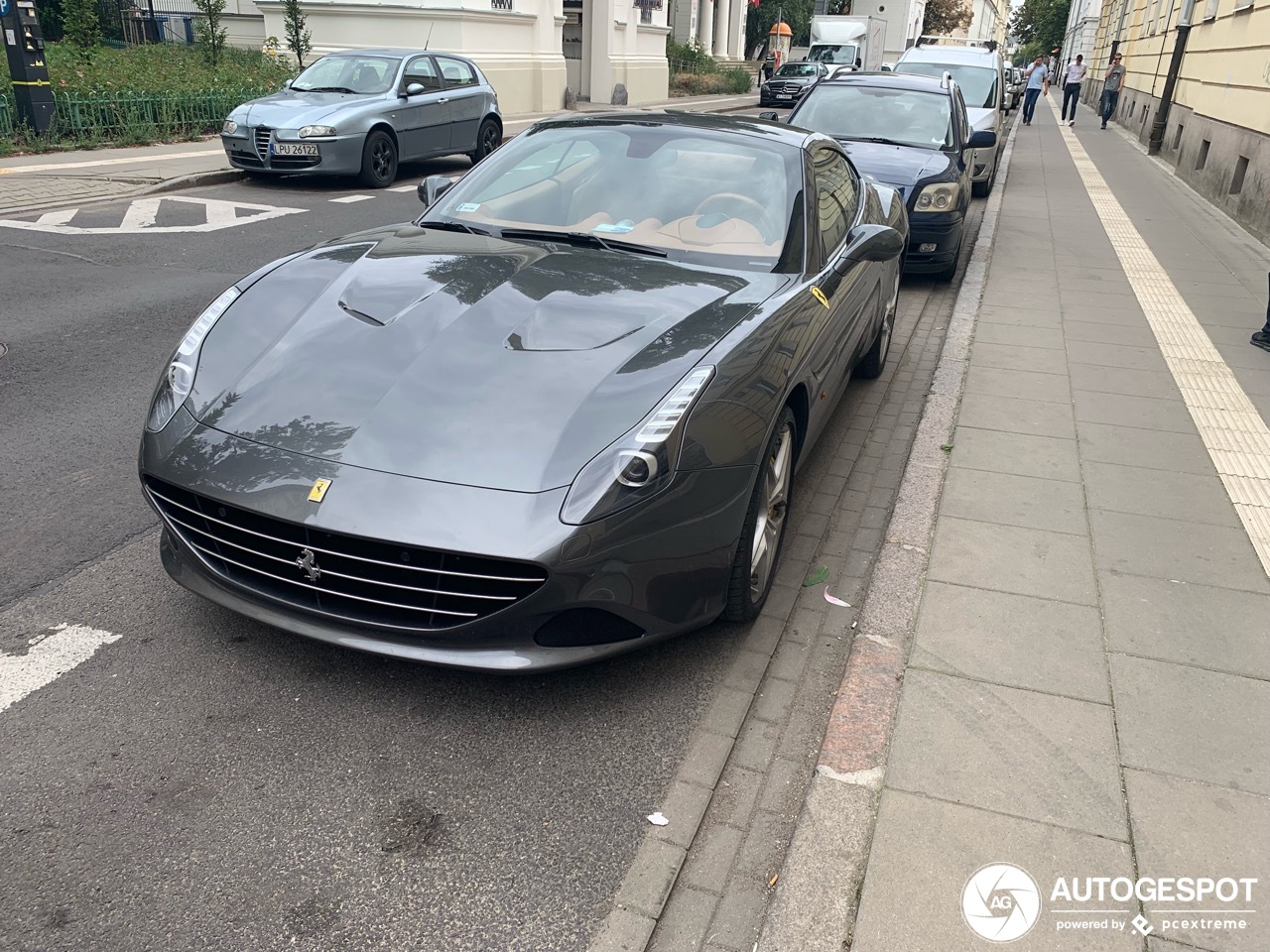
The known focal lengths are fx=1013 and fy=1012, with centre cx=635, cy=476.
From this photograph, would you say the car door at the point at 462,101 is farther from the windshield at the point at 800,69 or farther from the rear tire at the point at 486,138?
the windshield at the point at 800,69

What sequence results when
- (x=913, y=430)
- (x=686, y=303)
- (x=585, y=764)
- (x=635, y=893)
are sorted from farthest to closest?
(x=913, y=430)
(x=686, y=303)
(x=585, y=764)
(x=635, y=893)

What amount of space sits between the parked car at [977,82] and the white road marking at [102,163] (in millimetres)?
9776

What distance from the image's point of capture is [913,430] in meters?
5.43

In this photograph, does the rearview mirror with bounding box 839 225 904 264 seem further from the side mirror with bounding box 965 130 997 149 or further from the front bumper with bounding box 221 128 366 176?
the front bumper with bounding box 221 128 366 176

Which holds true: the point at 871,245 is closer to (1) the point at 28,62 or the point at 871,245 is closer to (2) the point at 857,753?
(2) the point at 857,753

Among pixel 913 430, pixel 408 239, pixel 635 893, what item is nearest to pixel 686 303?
pixel 408 239

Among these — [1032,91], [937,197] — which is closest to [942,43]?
Answer: [1032,91]

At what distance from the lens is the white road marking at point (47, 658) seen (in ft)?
9.39

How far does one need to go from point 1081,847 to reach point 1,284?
752cm

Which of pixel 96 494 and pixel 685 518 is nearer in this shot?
pixel 685 518

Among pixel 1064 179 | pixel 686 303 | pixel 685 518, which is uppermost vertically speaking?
pixel 686 303

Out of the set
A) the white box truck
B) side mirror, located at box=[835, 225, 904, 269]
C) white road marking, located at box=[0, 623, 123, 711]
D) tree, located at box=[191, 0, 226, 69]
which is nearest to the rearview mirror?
side mirror, located at box=[835, 225, 904, 269]

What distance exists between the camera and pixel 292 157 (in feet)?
37.8

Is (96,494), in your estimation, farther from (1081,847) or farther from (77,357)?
(1081,847)
